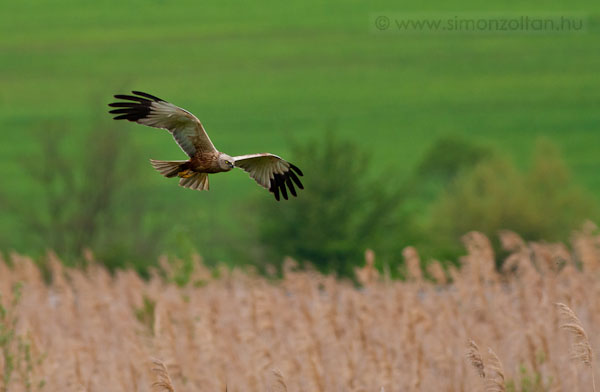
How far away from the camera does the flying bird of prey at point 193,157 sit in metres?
5.33

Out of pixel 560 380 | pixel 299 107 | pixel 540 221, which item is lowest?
pixel 560 380

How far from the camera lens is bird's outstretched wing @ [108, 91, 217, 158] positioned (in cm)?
550

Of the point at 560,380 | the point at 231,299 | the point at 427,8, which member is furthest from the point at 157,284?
the point at 427,8

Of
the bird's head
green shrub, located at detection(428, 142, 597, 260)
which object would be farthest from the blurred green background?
the bird's head

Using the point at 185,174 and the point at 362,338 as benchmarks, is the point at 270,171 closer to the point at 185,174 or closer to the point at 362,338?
the point at 185,174

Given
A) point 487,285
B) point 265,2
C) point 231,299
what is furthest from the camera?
point 265,2

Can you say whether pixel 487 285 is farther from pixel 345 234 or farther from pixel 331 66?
pixel 331 66

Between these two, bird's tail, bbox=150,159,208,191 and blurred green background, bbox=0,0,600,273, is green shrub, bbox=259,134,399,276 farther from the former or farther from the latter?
bird's tail, bbox=150,159,208,191

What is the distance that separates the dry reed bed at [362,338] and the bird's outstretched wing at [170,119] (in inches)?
125

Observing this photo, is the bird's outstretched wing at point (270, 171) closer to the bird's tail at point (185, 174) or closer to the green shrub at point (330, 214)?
the bird's tail at point (185, 174)

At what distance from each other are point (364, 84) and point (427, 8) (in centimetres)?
721

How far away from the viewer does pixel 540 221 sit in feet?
149

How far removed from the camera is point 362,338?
34.1ft

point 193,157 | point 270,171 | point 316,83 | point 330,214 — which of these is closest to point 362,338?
point 270,171
